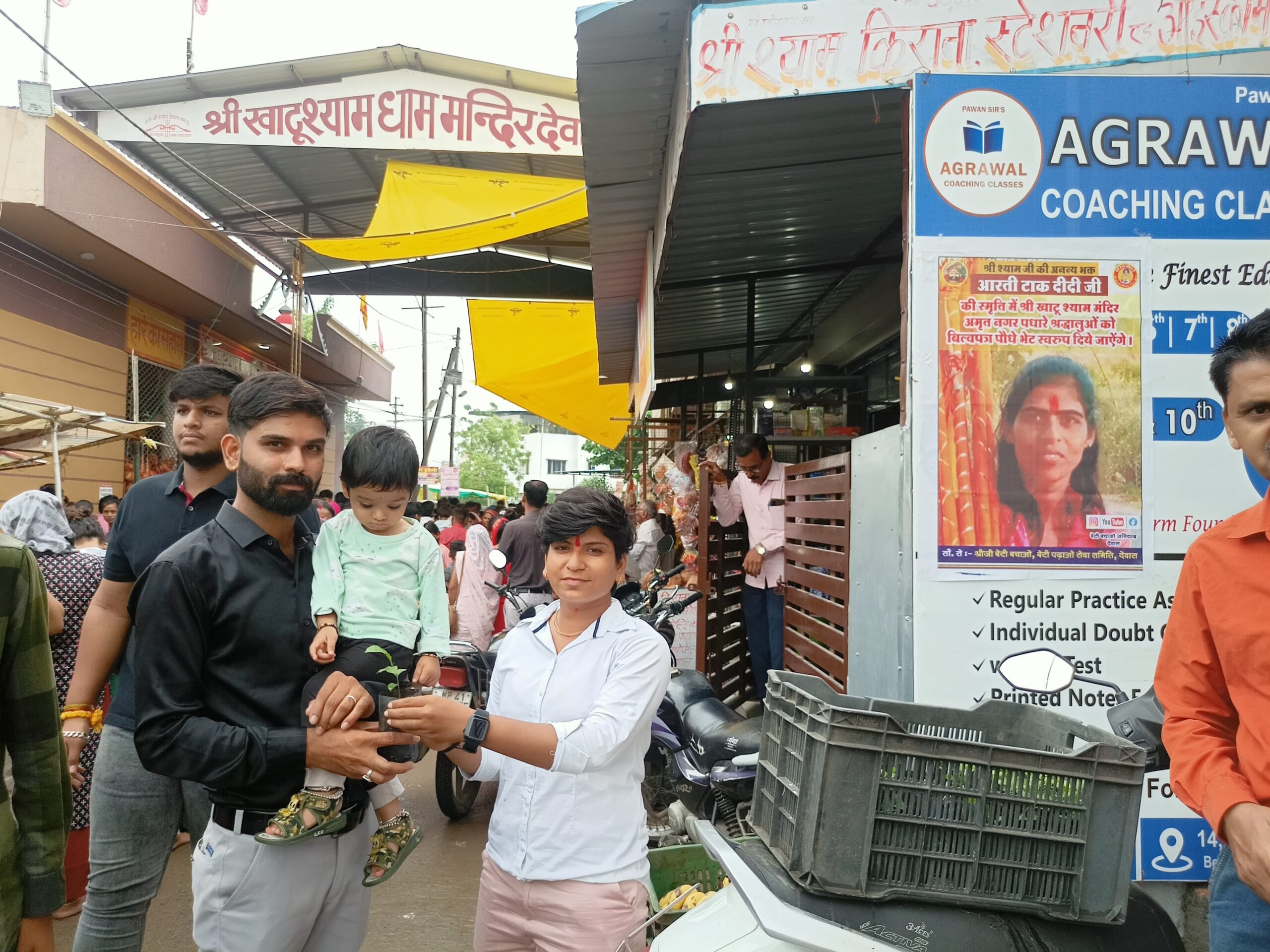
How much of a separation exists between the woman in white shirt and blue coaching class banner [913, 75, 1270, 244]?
75.9 inches

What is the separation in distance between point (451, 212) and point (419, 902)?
29.1ft

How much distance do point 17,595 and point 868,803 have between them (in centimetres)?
171

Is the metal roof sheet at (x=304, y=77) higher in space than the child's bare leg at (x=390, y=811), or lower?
higher

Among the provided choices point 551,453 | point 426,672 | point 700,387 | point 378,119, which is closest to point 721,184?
point 426,672

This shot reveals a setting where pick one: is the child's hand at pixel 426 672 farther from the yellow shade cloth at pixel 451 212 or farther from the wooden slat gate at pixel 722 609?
the yellow shade cloth at pixel 451 212

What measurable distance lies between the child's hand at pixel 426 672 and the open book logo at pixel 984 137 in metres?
2.63

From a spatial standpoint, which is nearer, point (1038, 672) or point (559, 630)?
point (1038, 672)

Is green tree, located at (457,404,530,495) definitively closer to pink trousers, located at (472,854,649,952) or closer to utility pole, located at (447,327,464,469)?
utility pole, located at (447,327,464,469)

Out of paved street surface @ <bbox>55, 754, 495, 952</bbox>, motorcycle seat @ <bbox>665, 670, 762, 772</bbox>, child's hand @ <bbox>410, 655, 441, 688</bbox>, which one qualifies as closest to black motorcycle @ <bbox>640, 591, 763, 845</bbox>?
motorcycle seat @ <bbox>665, 670, 762, 772</bbox>

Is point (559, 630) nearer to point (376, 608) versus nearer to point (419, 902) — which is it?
point (376, 608)

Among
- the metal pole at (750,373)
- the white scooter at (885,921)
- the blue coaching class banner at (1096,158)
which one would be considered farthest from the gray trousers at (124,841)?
the metal pole at (750,373)

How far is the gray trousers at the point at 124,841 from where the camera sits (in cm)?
250

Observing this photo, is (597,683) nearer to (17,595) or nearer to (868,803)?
(868,803)

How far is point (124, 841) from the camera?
8.38 ft
